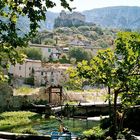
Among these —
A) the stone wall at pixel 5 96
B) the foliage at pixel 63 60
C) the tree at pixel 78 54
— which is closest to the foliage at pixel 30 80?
the foliage at pixel 63 60

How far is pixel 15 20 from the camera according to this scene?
9500 millimetres

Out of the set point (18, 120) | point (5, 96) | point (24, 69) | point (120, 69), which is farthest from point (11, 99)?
point (24, 69)

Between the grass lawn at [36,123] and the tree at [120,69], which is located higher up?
the tree at [120,69]

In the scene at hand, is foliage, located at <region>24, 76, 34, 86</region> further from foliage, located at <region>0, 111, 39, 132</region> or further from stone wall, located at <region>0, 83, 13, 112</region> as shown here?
foliage, located at <region>0, 111, 39, 132</region>

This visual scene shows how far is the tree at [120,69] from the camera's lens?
1888 cm

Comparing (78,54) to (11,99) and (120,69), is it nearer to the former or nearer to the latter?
(11,99)

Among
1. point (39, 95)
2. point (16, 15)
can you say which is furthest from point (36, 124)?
point (16, 15)

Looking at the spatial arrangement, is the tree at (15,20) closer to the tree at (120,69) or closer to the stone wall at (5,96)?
the tree at (120,69)

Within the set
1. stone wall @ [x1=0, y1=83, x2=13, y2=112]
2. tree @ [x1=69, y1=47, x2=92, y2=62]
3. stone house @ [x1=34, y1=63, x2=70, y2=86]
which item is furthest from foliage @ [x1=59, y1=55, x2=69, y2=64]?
stone wall @ [x1=0, y1=83, x2=13, y2=112]

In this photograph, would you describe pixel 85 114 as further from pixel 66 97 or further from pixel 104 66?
pixel 104 66

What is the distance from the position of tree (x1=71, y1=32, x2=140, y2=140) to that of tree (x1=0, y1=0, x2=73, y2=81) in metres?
9.76

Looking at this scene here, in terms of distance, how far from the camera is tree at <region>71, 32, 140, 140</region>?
18875 mm

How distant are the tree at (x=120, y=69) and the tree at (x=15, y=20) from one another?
9759 millimetres

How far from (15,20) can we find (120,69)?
10.3 meters
